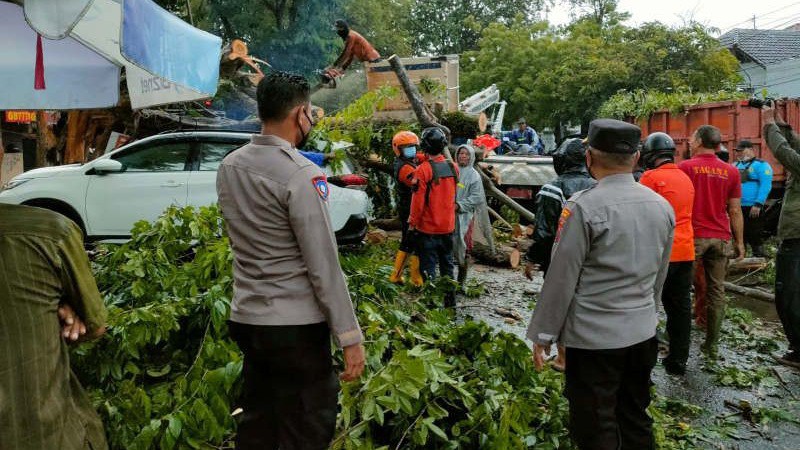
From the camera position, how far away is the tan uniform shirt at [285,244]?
229 centimetres

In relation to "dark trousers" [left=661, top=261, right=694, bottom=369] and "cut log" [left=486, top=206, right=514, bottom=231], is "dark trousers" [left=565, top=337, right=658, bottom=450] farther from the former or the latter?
"cut log" [left=486, top=206, right=514, bottom=231]

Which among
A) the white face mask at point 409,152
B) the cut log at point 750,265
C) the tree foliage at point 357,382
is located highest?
the white face mask at point 409,152

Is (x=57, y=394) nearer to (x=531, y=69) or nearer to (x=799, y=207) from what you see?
(x=799, y=207)

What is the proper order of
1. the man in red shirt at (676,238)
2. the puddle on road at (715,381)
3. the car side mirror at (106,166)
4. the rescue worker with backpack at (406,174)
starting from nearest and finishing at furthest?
the puddle on road at (715,381) < the man in red shirt at (676,238) < the rescue worker with backpack at (406,174) < the car side mirror at (106,166)

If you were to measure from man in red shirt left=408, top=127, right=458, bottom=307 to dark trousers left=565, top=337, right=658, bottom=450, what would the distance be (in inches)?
128

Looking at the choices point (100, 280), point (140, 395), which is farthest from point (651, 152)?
point (100, 280)

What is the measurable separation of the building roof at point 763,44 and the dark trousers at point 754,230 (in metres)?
24.3

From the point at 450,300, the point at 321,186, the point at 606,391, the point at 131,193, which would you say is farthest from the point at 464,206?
the point at 321,186

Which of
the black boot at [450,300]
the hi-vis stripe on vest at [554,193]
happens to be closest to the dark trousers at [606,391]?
the hi-vis stripe on vest at [554,193]

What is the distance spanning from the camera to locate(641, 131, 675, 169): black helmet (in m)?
4.72

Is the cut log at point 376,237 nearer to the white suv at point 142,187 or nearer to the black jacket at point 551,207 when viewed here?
the white suv at point 142,187

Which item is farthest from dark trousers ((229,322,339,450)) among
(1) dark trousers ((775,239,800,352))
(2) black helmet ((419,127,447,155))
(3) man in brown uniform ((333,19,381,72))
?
(3) man in brown uniform ((333,19,381,72))

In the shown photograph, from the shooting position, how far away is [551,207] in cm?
431

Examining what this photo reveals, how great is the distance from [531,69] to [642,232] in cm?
2913
